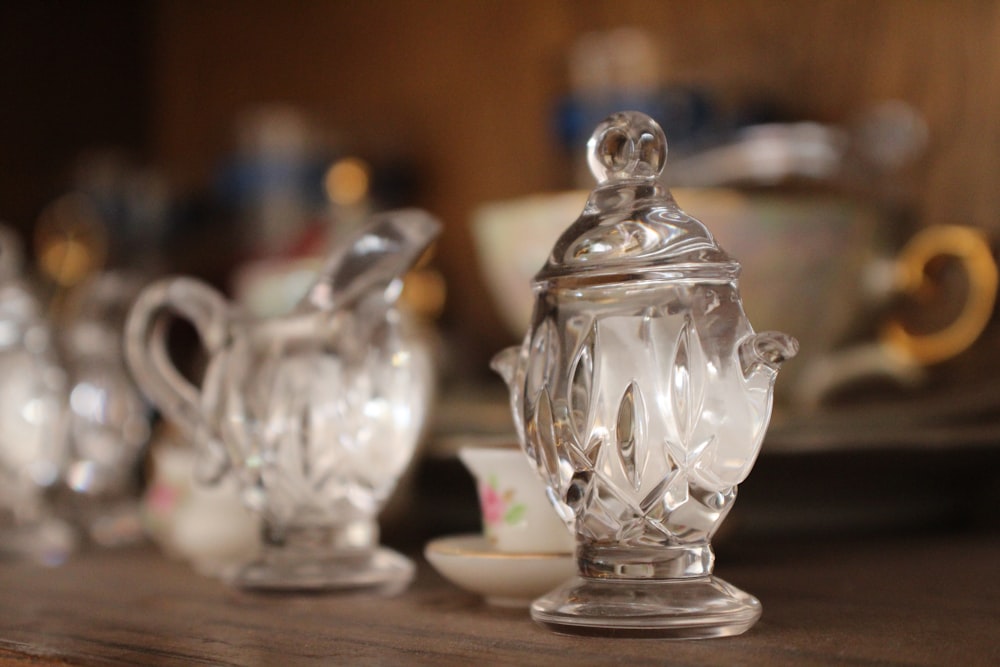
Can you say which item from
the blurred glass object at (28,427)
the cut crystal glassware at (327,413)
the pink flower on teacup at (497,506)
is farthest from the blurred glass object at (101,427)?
the pink flower on teacup at (497,506)

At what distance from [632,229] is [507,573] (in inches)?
5.5

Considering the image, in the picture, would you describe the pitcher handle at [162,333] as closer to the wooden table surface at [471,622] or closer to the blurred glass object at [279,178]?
the wooden table surface at [471,622]

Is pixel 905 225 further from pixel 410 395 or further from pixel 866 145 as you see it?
pixel 410 395

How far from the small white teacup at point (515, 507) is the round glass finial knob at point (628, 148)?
4.8 inches

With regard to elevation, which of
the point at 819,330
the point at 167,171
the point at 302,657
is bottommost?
the point at 302,657

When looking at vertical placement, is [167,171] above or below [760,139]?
above

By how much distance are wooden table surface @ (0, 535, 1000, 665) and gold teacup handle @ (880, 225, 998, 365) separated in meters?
0.21

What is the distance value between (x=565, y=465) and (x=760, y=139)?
1.72 feet

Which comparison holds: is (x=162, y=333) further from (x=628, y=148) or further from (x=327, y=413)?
(x=628, y=148)

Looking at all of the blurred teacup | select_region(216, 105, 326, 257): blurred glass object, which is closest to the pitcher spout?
the blurred teacup

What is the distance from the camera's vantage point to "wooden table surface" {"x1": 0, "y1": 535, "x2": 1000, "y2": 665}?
1.14ft

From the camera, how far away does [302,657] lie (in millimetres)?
358

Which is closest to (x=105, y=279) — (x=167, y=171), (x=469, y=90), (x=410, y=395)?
(x=410, y=395)

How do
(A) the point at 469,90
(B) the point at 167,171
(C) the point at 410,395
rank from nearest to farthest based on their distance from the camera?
(C) the point at 410,395
(A) the point at 469,90
(B) the point at 167,171
